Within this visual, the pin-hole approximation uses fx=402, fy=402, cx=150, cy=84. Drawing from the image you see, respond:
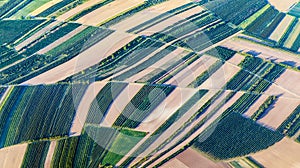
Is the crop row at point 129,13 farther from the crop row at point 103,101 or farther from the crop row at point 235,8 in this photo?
the crop row at point 103,101

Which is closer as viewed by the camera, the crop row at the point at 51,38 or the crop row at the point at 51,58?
the crop row at the point at 51,58

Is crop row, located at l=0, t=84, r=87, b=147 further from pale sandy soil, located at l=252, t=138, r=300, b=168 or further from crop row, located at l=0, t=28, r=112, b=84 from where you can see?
pale sandy soil, located at l=252, t=138, r=300, b=168

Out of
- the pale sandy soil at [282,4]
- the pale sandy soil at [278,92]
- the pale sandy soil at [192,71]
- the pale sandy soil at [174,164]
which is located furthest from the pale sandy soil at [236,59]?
the pale sandy soil at [174,164]

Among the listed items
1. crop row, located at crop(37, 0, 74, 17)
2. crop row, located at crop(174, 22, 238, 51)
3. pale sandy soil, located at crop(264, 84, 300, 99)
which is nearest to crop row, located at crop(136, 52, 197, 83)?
crop row, located at crop(174, 22, 238, 51)

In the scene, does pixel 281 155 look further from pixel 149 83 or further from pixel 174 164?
pixel 149 83

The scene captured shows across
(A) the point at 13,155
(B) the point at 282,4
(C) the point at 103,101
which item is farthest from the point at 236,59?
(A) the point at 13,155
